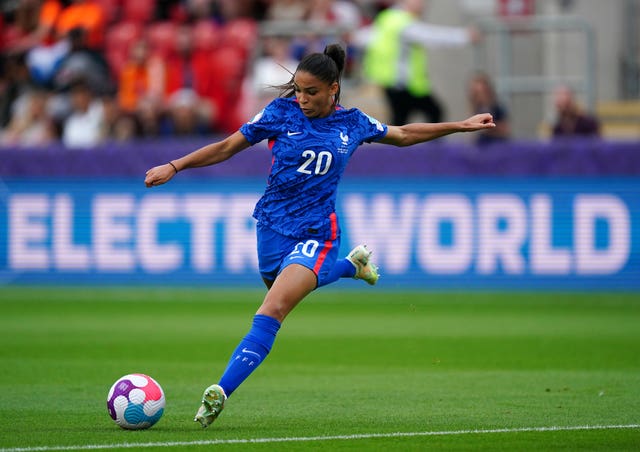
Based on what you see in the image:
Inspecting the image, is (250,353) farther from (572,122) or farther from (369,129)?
(572,122)

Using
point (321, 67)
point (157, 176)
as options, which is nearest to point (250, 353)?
point (157, 176)

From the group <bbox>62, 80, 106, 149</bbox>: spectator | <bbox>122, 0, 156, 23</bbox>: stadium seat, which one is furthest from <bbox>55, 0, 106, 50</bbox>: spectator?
<bbox>62, 80, 106, 149</bbox>: spectator

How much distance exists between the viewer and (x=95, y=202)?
1917 centimetres

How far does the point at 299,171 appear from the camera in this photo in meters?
8.23

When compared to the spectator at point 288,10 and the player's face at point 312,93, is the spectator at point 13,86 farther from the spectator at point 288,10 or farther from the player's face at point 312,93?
the player's face at point 312,93

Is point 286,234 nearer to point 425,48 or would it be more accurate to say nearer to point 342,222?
point 342,222

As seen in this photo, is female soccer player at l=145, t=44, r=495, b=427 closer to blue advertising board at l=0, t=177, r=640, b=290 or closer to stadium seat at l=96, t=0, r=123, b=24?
blue advertising board at l=0, t=177, r=640, b=290

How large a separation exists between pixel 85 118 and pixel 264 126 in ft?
43.5

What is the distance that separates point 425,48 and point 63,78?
6281 mm

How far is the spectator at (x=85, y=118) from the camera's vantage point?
2080 cm

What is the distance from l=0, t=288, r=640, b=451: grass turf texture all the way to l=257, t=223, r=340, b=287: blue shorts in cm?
96

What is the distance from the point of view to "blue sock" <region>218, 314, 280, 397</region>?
7730 millimetres

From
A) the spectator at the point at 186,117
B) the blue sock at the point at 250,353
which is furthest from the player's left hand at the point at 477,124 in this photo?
the spectator at the point at 186,117

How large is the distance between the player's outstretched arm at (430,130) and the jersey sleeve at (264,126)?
0.81m
